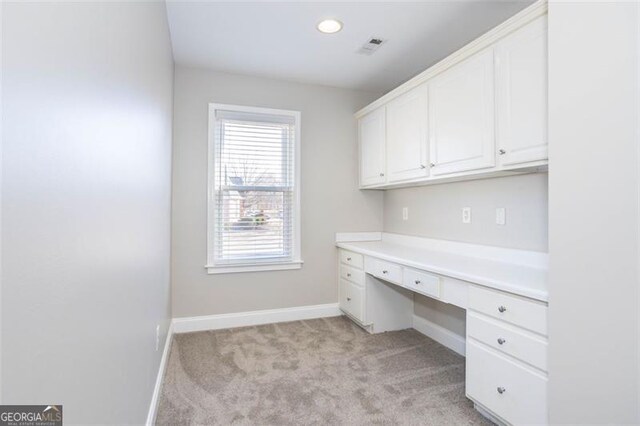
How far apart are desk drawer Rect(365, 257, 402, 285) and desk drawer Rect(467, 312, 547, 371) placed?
0.75 meters

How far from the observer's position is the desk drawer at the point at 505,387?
161cm

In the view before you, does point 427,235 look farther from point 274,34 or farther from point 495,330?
point 274,34

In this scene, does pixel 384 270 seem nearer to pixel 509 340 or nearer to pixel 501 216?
pixel 501 216

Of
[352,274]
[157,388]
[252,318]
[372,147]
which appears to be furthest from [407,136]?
[157,388]

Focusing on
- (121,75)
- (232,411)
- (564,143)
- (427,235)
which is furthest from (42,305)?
(427,235)

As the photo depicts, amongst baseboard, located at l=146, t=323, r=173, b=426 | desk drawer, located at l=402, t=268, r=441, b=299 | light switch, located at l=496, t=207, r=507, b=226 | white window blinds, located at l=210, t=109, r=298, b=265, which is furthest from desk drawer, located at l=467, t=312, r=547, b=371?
white window blinds, located at l=210, t=109, r=298, b=265

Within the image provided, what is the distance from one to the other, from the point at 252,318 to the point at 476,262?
219 cm

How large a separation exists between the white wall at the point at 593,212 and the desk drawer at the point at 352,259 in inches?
73.2

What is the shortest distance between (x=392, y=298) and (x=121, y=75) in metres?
2.84

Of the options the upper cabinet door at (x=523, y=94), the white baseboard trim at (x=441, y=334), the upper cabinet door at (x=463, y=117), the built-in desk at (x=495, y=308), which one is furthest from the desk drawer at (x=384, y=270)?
the upper cabinet door at (x=523, y=94)

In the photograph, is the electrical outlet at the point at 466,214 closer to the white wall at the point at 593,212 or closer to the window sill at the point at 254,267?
the white wall at the point at 593,212

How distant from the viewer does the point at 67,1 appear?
0.72 metres

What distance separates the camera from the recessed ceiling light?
96.5 inches

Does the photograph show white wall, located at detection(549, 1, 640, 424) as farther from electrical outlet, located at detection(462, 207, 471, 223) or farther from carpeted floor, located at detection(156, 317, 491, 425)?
electrical outlet, located at detection(462, 207, 471, 223)
